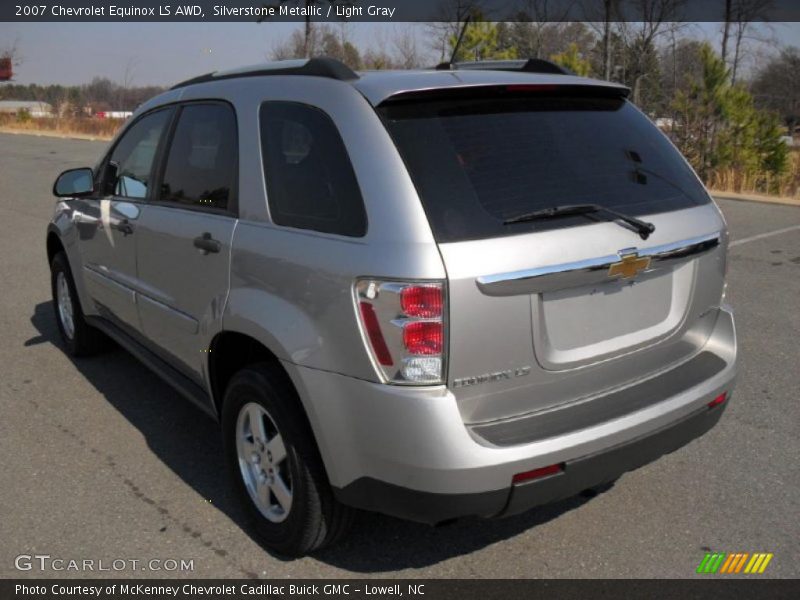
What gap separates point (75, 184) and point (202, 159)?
1.51 meters

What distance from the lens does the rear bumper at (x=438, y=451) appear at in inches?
92.5

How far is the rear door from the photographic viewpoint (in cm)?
319

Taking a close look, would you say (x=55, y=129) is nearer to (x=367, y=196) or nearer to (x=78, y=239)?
(x=78, y=239)

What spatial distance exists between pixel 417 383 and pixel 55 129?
3803cm

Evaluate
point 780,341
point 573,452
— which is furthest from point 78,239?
point 780,341

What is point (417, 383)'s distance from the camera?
2.36m

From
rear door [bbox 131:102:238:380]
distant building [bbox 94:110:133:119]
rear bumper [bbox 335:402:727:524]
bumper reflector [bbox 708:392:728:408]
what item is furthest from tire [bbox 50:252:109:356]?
distant building [bbox 94:110:133:119]

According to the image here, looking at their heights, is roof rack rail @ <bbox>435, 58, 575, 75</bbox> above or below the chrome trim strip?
above

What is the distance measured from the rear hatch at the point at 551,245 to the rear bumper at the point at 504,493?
0.74 feet

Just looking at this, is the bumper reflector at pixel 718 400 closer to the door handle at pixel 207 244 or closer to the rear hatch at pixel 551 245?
the rear hatch at pixel 551 245

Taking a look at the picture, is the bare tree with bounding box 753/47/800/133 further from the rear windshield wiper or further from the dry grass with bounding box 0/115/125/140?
the rear windshield wiper

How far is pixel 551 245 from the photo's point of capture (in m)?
2.47

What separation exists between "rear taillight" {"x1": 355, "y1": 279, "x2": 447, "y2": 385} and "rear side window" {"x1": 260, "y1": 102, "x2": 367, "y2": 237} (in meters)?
0.27

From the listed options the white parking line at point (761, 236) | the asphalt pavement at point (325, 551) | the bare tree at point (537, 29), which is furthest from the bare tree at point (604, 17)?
the asphalt pavement at point (325, 551)
